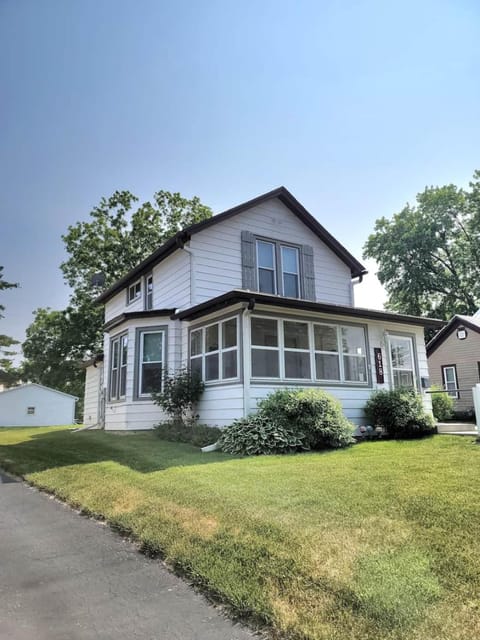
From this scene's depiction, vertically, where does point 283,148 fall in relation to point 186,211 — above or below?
below

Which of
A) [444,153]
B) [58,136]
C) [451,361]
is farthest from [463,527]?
[451,361]

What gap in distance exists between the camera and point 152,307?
15531mm

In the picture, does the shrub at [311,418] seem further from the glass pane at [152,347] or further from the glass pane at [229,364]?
the glass pane at [152,347]

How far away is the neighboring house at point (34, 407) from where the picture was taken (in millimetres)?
34781

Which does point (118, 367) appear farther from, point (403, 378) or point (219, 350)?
point (403, 378)

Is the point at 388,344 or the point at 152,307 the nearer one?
the point at 388,344

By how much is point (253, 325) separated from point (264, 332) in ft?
1.16

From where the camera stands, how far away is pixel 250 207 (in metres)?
14.6

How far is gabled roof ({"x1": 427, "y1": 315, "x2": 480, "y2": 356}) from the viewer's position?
73.4 feet

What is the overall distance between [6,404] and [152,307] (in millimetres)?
25859

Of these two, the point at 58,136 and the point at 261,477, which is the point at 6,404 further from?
the point at 261,477

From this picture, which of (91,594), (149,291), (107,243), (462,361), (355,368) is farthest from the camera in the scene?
(107,243)

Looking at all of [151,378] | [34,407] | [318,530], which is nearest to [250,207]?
[151,378]

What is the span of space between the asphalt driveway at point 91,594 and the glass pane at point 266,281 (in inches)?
415
